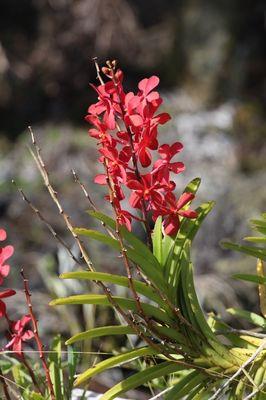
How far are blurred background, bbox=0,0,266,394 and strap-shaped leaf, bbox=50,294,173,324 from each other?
2.46 metres

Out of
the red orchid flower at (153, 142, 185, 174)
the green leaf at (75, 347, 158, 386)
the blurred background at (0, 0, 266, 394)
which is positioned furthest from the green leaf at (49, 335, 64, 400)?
the blurred background at (0, 0, 266, 394)

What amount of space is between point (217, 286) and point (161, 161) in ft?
6.27

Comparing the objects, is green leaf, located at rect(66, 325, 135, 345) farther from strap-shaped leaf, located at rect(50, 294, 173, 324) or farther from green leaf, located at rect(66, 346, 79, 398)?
green leaf, located at rect(66, 346, 79, 398)

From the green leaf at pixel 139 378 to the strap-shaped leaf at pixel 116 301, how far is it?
0.05 metres

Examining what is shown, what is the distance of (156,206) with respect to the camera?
848 mm

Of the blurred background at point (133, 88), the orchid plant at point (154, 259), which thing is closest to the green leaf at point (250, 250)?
the orchid plant at point (154, 259)

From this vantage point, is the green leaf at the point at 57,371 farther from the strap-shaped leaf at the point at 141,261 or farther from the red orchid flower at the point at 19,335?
the strap-shaped leaf at the point at 141,261

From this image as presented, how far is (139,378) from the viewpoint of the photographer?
0.82 meters

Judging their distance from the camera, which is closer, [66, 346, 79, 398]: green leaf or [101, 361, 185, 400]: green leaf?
[101, 361, 185, 400]: green leaf

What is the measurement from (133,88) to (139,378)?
508 centimetres

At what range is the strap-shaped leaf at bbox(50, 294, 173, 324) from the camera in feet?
2.48

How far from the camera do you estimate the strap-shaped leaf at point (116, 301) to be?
755mm

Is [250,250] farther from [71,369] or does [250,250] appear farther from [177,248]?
[71,369]

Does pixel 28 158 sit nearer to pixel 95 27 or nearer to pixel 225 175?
pixel 225 175
